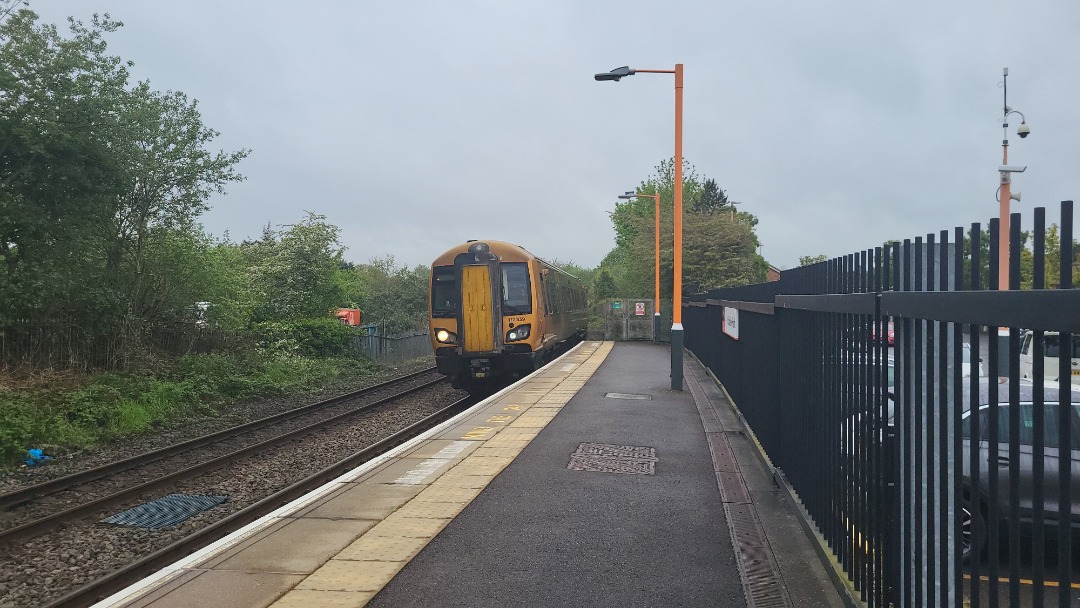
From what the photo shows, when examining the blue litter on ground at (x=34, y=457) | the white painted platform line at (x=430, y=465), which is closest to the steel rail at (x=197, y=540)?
the white painted platform line at (x=430, y=465)

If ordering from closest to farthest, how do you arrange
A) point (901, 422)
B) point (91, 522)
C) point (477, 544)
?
point (901, 422) < point (477, 544) < point (91, 522)

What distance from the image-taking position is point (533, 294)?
56.1 ft

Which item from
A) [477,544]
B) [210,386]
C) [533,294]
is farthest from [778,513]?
[210,386]

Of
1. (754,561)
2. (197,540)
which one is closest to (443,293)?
(197,540)

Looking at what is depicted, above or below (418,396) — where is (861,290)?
above

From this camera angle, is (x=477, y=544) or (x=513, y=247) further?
(x=513, y=247)

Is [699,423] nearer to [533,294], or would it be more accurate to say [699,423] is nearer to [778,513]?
[778,513]

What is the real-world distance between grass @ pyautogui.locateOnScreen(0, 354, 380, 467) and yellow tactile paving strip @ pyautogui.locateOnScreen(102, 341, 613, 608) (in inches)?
248

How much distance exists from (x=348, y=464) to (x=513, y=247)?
7.80 metres

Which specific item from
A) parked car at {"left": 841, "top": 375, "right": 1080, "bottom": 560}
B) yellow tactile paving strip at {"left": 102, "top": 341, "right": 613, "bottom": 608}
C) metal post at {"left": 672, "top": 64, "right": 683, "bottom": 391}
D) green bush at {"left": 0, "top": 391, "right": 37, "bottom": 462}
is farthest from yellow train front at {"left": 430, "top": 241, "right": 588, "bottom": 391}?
parked car at {"left": 841, "top": 375, "right": 1080, "bottom": 560}

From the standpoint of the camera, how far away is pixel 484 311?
16.7 m

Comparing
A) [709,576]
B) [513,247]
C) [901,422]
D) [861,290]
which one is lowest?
[709,576]

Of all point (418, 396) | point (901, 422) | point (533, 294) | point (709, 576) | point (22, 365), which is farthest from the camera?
point (418, 396)

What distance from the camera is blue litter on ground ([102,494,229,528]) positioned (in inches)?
319
